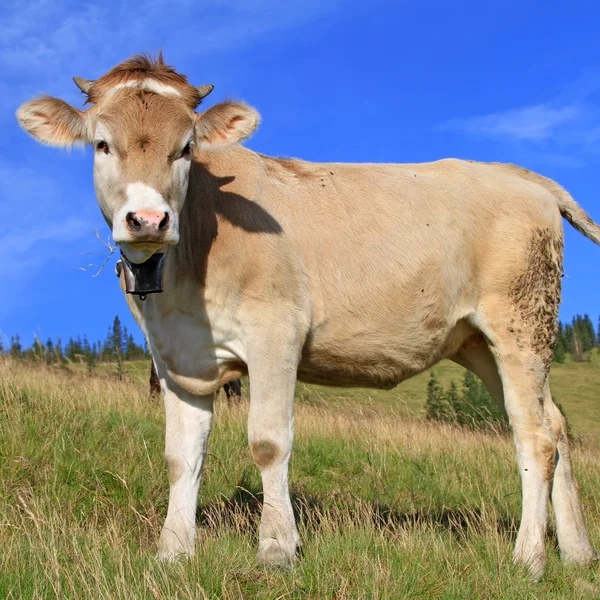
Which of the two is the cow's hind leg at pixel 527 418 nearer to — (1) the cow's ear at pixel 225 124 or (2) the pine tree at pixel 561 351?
→ (1) the cow's ear at pixel 225 124

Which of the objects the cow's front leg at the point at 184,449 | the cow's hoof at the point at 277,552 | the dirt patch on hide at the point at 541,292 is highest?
the dirt patch on hide at the point at 541,292

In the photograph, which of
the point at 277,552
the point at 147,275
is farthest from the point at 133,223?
the point at 277,552

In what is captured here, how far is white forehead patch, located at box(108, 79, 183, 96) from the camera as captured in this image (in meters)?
4.68

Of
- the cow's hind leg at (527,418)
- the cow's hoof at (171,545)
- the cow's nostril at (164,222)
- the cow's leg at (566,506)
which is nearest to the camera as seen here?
the cow's nostril at (164,222)

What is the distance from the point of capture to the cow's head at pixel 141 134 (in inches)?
161

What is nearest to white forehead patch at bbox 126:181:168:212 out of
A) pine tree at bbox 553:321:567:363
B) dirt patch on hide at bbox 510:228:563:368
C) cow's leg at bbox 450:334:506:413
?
dirt patch on hide at bbox 510:228:563:368

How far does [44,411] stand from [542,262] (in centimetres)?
524

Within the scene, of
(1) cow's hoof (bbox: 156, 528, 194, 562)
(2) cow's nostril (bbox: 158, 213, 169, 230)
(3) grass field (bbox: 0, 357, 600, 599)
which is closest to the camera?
(3) grass field (bbox: 0, 357, 600, 599)

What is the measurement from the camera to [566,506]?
6.04 m

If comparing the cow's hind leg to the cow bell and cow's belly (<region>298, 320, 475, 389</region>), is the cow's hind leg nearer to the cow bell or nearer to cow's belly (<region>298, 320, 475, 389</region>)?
cow's belly (<region>298, 320, 475, 389</region>)

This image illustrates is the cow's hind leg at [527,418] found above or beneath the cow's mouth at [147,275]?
beneath

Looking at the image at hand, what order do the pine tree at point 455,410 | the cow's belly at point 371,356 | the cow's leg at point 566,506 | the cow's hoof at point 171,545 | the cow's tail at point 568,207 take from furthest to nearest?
the pine tree at point 455,410 → the cow's tail at point 568,207 → the cow's leg at point 566,506 → the cow's belly at point 371,356 → the cow's hoof at point 171,545

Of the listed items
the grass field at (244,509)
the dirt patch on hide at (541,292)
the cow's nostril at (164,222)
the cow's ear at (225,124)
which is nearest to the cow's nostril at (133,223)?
the cow's nostril at (164,222)

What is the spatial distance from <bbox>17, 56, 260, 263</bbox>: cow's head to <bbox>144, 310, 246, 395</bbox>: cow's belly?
680 millimetres
